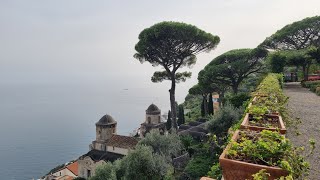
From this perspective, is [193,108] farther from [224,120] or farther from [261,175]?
[261,175]

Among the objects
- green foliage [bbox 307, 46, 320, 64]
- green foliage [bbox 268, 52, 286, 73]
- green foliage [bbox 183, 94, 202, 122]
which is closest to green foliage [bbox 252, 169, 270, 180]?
green foliage [bbox 268, 52, 286, 73]

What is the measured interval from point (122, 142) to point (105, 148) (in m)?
2.41

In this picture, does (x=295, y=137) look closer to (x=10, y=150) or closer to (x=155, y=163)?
(x=155, y=163)

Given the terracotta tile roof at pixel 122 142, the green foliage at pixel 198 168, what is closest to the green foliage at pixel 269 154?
the green foliage at pixel 198 168

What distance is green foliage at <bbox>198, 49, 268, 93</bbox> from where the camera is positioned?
2816cm

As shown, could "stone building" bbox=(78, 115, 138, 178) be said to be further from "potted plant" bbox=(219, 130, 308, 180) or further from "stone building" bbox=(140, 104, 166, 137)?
"potted plant" bbox=(219, 130, 308, 180)

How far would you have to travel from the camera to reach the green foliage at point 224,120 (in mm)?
19188

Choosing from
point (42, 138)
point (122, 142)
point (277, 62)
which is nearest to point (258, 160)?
point (277, 62)

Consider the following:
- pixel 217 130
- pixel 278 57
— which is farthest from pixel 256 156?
pixel 278 57

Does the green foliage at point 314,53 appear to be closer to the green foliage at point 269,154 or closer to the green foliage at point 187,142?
the green foliage at point 187,142

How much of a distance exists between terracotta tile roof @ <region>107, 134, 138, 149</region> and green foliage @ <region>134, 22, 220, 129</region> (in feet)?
17.7

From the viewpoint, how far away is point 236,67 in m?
28.0

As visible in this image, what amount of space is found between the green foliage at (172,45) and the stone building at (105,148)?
6353 mm

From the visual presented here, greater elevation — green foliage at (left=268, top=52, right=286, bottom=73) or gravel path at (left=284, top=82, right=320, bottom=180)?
green foliage at (left=268, top=52, right=286, bottom=73)
